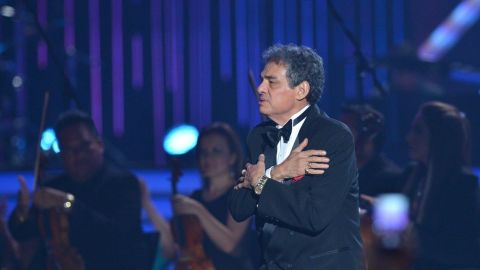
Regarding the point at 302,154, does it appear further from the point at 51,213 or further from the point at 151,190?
the point at 151,190

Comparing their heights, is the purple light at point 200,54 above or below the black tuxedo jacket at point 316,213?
above

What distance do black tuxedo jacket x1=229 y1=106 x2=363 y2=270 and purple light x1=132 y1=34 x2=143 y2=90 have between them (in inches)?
123

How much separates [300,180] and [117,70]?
11.0ft

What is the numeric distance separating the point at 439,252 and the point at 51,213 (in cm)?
218

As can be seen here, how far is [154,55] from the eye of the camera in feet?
18.7

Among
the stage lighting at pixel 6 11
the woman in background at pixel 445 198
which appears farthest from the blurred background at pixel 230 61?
the stage lighting at pixel 6 11

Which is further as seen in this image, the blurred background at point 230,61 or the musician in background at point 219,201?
the blurred background at point 230,61

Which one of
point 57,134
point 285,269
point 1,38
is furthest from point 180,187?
point 1,38

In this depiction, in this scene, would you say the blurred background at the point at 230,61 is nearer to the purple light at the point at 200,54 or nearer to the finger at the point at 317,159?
the purple light at the point at 200,54

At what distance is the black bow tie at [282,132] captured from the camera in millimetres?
2848

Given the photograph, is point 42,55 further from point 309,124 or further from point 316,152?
point 316,152

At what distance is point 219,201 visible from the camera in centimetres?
474

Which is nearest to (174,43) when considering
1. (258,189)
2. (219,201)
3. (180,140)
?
(180,140)

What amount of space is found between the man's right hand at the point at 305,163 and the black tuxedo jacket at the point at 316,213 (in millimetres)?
33
